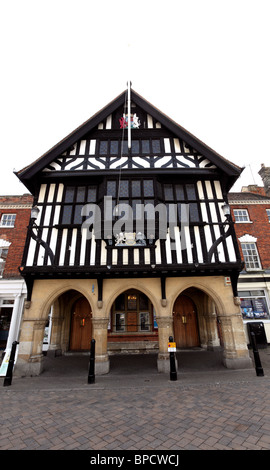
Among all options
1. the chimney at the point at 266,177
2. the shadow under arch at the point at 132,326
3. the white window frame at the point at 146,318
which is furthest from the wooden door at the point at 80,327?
the chimney at the point at 266,177

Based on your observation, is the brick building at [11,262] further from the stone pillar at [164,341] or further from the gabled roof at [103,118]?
the stone pillar at [164,341]

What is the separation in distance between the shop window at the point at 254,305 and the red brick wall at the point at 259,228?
1.77 m

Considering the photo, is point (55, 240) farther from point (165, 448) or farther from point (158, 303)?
point (165, 448)

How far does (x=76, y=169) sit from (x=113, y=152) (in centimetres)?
198

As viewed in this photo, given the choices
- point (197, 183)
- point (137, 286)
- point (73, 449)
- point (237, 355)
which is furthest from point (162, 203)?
point (73, 449)

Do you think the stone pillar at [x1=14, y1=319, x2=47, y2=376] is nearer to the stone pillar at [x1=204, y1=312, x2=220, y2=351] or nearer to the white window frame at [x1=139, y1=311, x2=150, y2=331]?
the white window frame at [x1=139, y1=311, x2=150, y2=331]

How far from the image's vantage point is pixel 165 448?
10.6ft

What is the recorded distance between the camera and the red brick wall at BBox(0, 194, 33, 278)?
13055mm

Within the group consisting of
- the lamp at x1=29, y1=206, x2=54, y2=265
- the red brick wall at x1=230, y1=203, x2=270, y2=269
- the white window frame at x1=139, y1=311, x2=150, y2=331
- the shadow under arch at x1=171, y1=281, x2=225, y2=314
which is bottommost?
the white window frame at x1=139, y1=311, x2=150, y2=331

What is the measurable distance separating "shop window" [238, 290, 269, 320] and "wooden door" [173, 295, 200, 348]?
10.3 ft

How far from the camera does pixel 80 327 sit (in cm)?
1231

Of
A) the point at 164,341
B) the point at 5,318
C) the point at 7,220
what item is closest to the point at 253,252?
the point at 164,341

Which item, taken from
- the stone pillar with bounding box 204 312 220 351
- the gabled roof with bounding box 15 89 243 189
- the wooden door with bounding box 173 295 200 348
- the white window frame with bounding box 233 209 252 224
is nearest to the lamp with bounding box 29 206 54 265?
the gabled roof with bounding box 15 89 243 189

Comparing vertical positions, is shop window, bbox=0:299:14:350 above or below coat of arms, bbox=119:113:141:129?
below
